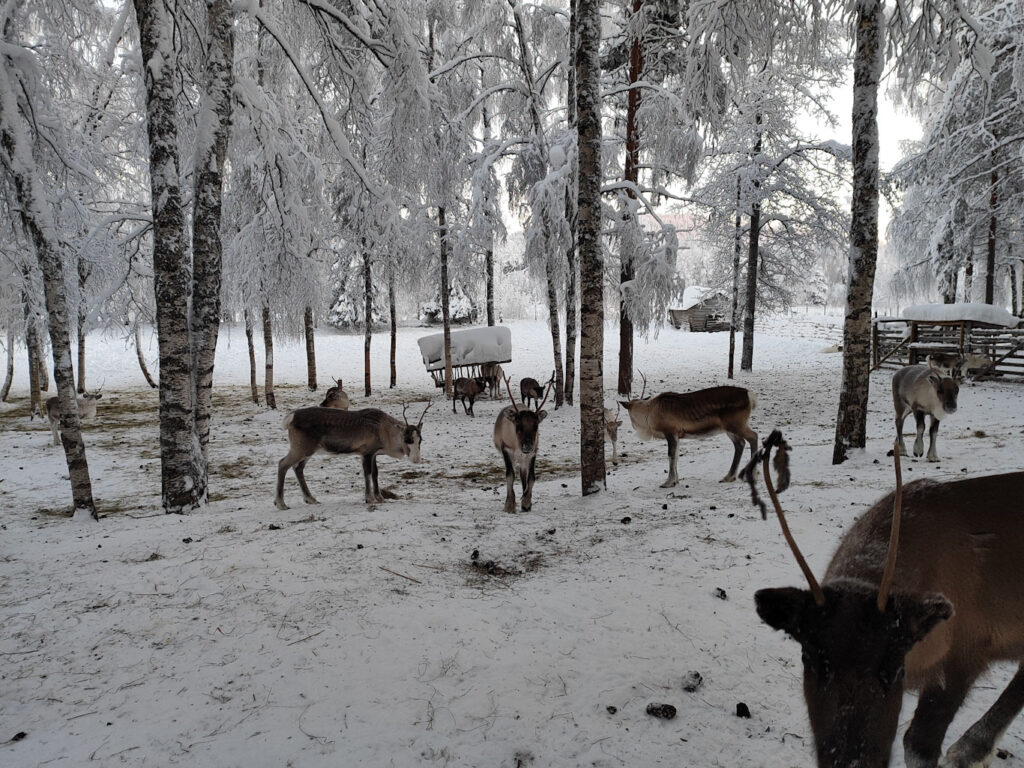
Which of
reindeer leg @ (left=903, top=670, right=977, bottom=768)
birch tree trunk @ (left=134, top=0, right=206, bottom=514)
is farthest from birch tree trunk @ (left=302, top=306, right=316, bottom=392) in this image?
reindeer leg @ (left=903, top=670, right=977, bottom=768)

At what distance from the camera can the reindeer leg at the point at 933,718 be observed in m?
2.23

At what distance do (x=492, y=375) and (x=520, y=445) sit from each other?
12.2 meters

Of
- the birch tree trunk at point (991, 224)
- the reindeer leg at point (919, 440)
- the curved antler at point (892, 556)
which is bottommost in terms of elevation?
the reindeer leg at point (919, 440)

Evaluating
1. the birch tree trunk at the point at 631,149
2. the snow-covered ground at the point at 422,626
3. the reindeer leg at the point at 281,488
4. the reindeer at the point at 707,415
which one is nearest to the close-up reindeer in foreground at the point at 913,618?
the snow-covered ground at the point at 422,626

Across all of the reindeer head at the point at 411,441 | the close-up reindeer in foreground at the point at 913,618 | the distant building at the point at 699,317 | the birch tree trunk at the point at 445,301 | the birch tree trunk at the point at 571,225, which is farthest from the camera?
the distant building at the point at 699,317

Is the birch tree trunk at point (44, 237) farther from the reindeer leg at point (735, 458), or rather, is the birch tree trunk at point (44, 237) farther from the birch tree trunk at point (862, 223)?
the birch tree trunk at point (862, 223)

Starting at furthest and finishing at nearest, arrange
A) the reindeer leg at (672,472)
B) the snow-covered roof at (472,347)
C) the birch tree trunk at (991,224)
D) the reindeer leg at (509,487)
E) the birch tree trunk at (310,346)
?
the snow-covered roof at (472,347)
the birch tree trunk at (310,346)
the birch tree trunk at (991,224)
the reindeer leg at (672,472)
the reindeer leg at (509,487)

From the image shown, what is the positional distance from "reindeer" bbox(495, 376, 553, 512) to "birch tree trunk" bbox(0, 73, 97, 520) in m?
5.08

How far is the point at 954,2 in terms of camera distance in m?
6.81

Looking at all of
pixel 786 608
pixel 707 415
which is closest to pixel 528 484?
pixel 707 415

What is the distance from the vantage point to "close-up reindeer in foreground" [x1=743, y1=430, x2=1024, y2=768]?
66.7 inches

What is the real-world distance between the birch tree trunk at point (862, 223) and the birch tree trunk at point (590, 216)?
3570 millimetres

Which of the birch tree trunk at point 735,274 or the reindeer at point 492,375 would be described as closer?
the reindeer at point 492,375

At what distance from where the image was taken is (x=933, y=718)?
227 centimetres
